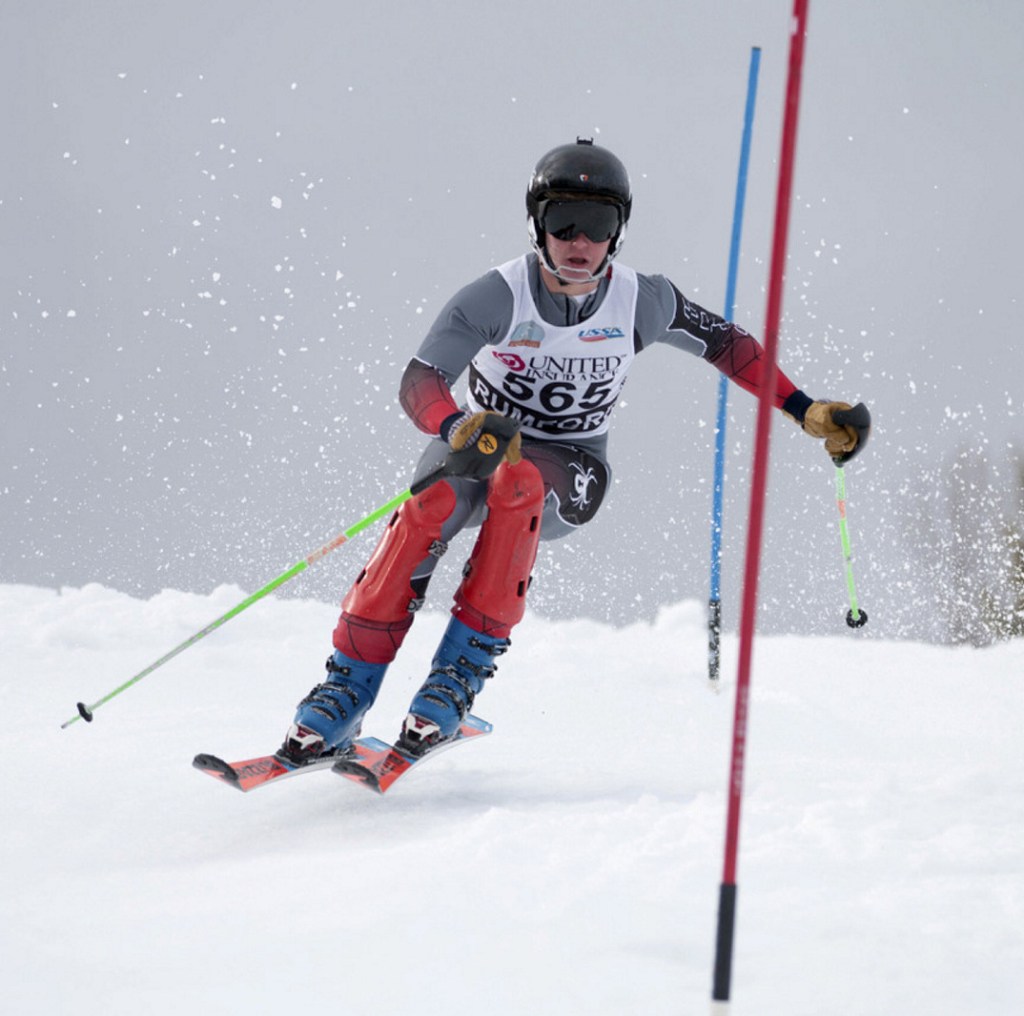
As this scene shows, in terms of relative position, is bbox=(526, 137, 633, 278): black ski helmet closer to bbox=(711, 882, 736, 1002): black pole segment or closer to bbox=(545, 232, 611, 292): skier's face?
bbox=(545, 232, 611, 292): skier's face

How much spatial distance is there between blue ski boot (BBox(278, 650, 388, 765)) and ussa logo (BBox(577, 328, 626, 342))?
1.22 metres

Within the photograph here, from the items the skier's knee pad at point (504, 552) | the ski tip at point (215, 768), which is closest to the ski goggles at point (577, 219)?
the skier's knee pad at point (504, 552)

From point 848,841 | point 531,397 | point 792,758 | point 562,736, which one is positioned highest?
point 531,397

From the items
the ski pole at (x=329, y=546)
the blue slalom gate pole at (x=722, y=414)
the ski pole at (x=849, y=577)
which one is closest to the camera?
the ski pole at (x=329, y=546)

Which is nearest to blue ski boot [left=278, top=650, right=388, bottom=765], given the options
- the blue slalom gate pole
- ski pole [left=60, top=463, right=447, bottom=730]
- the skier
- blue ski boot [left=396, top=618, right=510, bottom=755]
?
the skier

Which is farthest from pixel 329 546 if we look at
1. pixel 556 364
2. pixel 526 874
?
pixel 526 874

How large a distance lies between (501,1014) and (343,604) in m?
1.80

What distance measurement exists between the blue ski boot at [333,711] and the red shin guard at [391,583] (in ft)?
0.15

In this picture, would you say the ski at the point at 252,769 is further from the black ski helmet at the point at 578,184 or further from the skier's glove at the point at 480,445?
the black ski helmet at the point at 578,184

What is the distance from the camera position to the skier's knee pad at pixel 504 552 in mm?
3055

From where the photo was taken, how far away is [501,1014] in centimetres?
154

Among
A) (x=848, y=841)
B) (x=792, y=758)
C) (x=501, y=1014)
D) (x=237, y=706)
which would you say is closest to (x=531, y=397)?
(x=792, y=758)

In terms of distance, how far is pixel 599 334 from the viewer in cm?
336

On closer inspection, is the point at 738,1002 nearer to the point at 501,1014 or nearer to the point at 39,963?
the point at 501,1014
